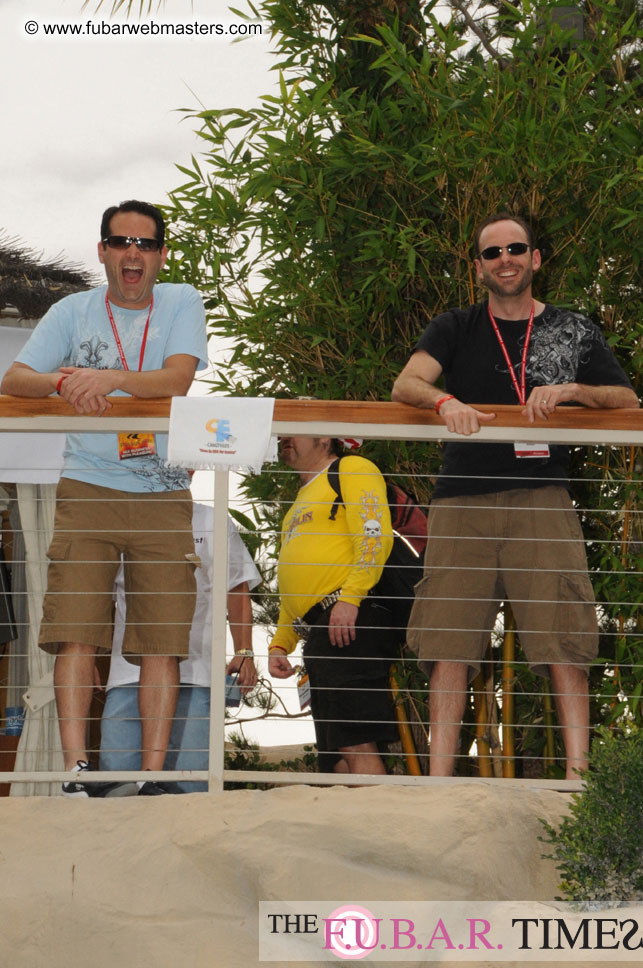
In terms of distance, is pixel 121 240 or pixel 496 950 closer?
pixel 496 950

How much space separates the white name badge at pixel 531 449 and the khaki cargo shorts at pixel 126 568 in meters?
0.95

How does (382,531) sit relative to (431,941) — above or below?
above

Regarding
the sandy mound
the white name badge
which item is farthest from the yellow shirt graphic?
the sandy mound

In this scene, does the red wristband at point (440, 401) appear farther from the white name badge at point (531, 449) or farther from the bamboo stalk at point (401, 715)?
the bamboo stalk at point (401, 715)

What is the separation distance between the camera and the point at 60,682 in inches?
132

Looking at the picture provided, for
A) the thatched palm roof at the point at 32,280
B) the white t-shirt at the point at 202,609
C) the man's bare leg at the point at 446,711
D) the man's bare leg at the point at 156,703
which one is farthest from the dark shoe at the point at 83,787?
the thatched palm roof at the point at 32,280

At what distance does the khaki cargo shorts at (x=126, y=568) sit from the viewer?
3.37 m

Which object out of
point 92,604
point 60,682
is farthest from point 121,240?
point 60,682

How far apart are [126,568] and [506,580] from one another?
1.10 metres

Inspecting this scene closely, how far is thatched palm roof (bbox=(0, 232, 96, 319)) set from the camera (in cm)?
497

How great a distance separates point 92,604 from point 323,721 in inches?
33.5

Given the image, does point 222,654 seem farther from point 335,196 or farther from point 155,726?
point 335,196

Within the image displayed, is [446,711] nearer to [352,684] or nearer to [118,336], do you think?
[352,684]

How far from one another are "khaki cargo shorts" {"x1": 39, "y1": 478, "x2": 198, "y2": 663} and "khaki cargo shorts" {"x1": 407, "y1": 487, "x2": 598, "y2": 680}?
0.70m
